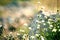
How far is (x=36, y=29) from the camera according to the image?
6.74 ft

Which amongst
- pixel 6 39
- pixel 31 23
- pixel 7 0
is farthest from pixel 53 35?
pixel 7 0

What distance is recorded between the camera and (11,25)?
6.52 ft

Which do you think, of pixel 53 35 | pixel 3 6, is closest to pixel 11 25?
pixel 3 6

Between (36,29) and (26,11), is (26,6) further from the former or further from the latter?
(36,29)

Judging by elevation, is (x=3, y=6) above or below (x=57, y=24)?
above

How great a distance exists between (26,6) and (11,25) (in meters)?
0.30

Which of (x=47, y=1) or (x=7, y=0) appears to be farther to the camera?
(x=47, y=1)

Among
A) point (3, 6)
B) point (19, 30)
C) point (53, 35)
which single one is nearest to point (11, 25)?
point (19, 30)

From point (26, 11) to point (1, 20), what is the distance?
0.33 meters

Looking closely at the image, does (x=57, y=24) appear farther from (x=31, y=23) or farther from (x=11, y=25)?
(x=11, y=25)

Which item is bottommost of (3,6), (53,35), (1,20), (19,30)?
(53,35)

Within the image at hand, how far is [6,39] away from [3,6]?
400mm

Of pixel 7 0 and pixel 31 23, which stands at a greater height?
pixel 7 0

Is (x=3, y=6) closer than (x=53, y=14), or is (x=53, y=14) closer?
→ (x=3, y=6)
